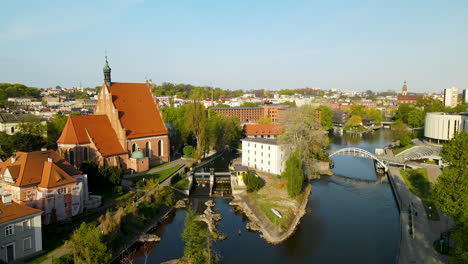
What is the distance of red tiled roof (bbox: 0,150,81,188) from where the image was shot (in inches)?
1125

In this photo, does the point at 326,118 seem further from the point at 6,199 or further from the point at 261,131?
the point at 6,199

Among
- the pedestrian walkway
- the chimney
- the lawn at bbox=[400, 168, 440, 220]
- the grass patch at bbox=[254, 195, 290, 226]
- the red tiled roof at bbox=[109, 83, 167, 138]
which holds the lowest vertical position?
the grass patch at bbox=[254, 195, 290, 226]

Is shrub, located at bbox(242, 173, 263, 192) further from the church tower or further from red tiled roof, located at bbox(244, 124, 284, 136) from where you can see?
red tiled roof, located at bbox(244, 124, 284, 136)

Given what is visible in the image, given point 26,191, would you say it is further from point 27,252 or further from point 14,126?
point 14,126

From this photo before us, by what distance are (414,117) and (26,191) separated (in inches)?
3891

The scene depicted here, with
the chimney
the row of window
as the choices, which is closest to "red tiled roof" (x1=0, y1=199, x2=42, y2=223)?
the chimney

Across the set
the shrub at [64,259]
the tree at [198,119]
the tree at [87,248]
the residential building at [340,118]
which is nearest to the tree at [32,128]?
the tree at [198,119]

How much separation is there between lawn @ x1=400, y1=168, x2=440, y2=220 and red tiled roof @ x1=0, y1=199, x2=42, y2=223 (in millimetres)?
34032

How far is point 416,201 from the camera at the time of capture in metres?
36.9

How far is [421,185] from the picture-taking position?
4250 cm

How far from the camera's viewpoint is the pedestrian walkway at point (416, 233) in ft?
79.6

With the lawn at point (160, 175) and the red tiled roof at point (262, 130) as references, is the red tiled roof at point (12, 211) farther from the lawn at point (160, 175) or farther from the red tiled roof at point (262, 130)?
the red tiled roof at point (262, 130)

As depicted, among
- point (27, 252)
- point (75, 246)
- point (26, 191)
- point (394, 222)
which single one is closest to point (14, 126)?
point (26, 191)

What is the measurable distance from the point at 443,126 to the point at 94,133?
2536 inches
